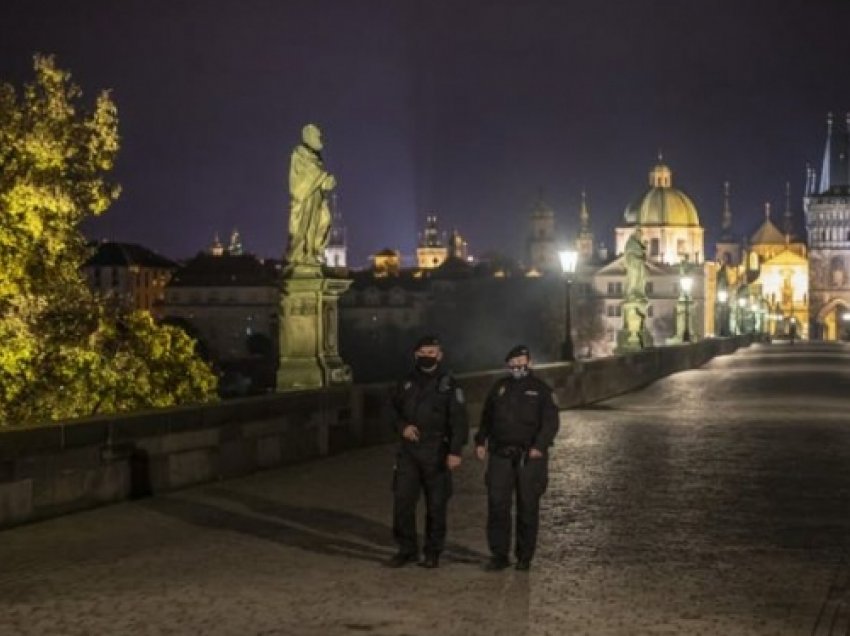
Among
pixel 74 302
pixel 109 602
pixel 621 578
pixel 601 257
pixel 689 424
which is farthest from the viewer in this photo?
pixel 601 257

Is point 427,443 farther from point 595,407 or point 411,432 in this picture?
point 595,407

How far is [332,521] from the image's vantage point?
12.2 meters

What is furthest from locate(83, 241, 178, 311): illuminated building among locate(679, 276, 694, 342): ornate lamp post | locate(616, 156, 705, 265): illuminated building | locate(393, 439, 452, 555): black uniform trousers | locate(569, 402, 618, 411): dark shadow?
locate(393, 439, 452, 555): black uniform trousers

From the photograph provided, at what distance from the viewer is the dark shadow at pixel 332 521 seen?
1086cm

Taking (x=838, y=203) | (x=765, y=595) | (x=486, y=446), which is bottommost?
(x=765, y=595)

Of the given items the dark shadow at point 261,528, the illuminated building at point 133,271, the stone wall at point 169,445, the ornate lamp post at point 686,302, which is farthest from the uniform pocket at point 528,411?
the illuminated building at point 133,271

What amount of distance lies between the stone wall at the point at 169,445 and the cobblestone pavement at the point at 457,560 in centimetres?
25

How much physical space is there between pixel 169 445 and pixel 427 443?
4.52 metres

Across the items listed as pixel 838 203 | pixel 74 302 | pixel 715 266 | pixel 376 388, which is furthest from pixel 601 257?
pixel 376 388

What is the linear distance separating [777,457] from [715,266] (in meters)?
150

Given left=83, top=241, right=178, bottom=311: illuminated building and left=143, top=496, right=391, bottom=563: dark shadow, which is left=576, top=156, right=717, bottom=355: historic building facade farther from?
left=143, top=496, right=391, bottom=563: dark shadow

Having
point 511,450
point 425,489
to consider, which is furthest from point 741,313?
point 511,450

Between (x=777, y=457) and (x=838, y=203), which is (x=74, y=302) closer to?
(x=777, y=457)

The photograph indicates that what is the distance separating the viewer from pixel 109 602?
8.91 m
